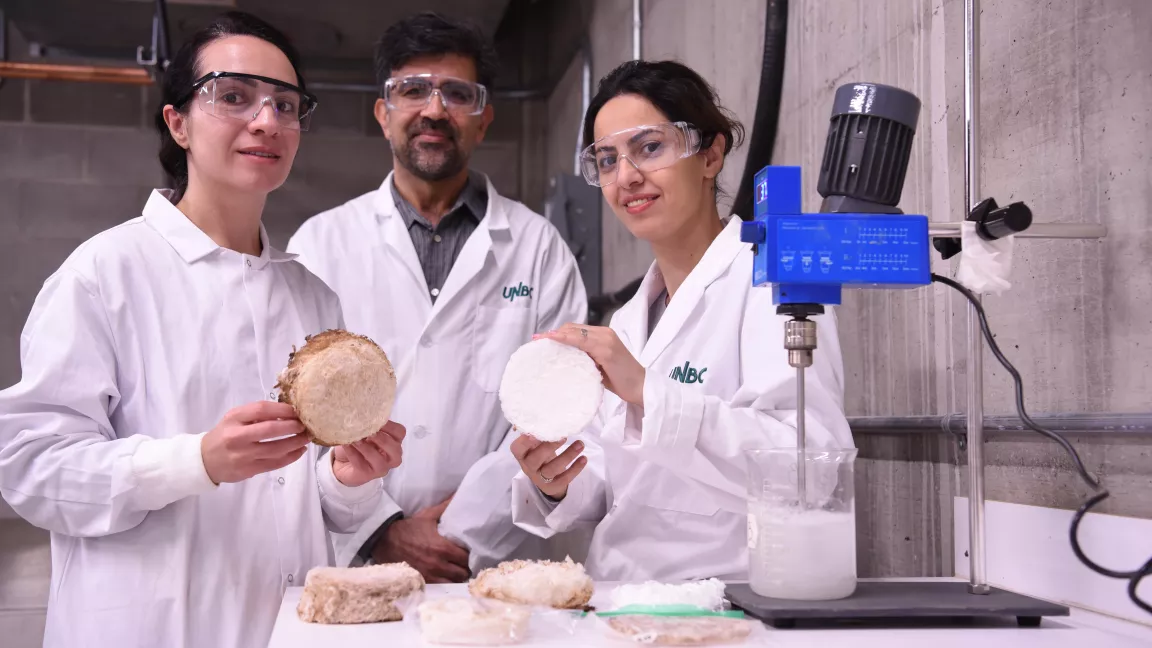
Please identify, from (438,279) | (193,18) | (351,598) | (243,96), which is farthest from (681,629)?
(193,18)

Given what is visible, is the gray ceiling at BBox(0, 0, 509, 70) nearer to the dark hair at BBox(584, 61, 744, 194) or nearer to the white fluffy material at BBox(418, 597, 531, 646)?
the dark hair at BBox(584, 61, 744, 194)

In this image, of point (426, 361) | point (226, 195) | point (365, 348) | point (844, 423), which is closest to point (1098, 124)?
point (844, 423)

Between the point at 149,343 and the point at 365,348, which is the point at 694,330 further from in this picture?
the point at 149,343

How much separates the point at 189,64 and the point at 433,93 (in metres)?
0.82

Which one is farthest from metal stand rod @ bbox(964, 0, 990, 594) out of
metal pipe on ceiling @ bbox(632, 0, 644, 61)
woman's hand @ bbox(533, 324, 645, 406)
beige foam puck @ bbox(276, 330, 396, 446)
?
metal pipe on ceiling @ bbox(632, 0, 644, 61)

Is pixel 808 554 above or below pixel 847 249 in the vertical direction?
below

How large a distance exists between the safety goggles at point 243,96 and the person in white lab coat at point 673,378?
0.56m

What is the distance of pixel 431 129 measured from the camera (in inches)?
96.7

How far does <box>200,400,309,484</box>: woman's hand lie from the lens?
1.33 metres

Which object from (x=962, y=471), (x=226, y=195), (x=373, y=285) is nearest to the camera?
(x=962, y=471)

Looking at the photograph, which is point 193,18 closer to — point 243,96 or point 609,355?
point 243,96

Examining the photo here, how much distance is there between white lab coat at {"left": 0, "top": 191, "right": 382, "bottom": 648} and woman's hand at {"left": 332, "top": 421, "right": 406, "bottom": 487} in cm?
4

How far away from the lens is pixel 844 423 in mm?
1530

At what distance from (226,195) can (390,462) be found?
556 mm
